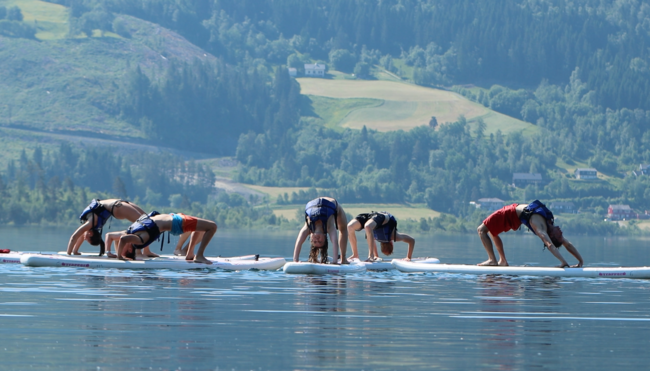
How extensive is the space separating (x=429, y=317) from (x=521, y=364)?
6.28m

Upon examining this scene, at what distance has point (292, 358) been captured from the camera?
16.8 m

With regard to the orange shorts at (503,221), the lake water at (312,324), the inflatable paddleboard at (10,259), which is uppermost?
the orange shorts at (503,221)

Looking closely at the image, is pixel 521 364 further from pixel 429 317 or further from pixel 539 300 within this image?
pixel 539 300

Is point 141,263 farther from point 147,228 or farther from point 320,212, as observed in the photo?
point 320,212

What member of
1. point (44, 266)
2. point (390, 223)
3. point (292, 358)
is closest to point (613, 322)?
point (292, 358)

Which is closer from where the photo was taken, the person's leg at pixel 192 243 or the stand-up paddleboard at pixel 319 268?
the stand-up paddleboard at pixel 319 268

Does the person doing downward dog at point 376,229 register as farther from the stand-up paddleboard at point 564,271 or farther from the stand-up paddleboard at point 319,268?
the stand-up paddleboard at point 319,268

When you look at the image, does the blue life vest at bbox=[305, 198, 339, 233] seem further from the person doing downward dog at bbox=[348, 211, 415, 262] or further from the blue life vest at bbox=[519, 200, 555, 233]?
the blue life vest at bbox=[519, 200, 555, 233]

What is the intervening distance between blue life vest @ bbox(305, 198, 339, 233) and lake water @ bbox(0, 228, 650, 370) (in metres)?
1.95

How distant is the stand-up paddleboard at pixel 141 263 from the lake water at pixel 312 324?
187 centimetres

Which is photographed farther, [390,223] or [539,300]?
[390,223]

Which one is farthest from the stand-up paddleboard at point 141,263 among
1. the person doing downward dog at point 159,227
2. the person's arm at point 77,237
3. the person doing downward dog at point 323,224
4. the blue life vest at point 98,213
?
the person doing downward dog at point 323,224

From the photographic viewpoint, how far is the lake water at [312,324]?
16.7 meters

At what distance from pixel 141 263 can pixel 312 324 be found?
48.2 feet
